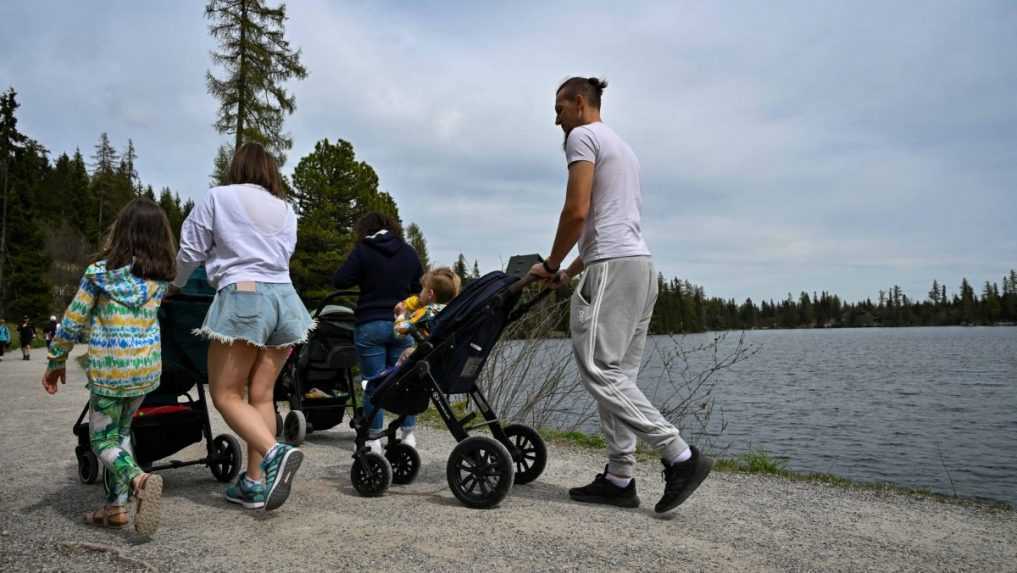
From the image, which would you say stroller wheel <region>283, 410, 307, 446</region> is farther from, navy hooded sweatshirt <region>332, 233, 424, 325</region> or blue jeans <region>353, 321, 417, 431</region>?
navy hooded sweatshirt <region>332, 233, 424, 325</region>

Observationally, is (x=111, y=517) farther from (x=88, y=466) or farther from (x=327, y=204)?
(x=327, y=204)

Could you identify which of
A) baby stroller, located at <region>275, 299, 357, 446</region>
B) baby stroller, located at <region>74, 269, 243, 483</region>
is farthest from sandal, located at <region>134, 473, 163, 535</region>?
baby stroller, located at <region>275, 299, 357, 446</region>

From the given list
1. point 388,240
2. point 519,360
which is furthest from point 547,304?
point 388,240

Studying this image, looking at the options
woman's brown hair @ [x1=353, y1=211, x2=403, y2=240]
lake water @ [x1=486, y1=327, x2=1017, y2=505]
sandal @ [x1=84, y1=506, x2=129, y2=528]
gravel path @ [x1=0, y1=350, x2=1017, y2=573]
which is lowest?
lake water @ [x1=486, y1=327, x2=1017, y2=505]

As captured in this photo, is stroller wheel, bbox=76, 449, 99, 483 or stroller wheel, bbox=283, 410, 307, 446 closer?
stroller wheel, bbox=76, 449, 99, 483

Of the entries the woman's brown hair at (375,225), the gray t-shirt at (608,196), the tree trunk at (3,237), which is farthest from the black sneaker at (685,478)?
the tree trunk at (3,237)

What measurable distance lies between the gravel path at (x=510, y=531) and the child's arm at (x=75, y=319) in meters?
0.88

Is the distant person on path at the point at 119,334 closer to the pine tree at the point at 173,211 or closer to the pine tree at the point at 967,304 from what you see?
the pine tree at the point at 173,211

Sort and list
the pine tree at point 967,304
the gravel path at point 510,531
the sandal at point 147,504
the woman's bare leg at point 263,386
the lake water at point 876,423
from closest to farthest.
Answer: the gravel path at point 510,531
the sandal at point 147,504
the woman's bare leg at point 263,386
the lake water at point 876,423
the pine tree at point 967,304

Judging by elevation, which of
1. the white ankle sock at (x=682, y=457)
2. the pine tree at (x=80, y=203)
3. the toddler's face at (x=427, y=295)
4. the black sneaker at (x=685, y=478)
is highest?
the pine tree at (x=80, y=203)

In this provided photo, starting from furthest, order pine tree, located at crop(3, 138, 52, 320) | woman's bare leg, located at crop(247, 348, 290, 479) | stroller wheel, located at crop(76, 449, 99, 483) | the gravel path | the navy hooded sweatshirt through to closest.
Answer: pine tree, located at crop(3, 138, 52, 320), the navy hooded sweatshirt, stroller wheel, located at crop(76, 449, 99, 483), woman's bare leg, located at crop(247, 348, 290, 479), the gravel path

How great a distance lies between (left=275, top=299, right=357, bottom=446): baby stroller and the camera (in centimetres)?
633

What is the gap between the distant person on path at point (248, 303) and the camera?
3.50 metres

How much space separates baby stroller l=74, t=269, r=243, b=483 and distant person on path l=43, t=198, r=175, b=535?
554 mm
